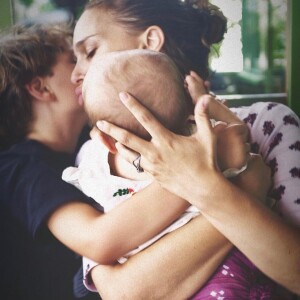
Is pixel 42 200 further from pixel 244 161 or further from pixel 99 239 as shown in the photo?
pixel 244 161

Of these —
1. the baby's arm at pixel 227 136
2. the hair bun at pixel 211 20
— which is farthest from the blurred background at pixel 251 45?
the baby's arm at pixel 227 136

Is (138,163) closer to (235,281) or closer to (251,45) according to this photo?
(235,281)

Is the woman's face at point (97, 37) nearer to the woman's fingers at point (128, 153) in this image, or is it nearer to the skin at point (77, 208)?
the skin at point (77, 208)

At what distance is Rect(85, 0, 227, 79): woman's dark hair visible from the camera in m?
0.85

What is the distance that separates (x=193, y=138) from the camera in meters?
0.72

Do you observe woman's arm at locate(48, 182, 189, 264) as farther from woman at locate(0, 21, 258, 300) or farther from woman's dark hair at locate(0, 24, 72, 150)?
woman's dark hair at locate(0, 24, 72, 150)

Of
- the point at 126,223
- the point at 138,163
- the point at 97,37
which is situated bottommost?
the point at 126,223

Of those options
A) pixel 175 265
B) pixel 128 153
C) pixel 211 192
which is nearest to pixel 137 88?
pixel 128 153

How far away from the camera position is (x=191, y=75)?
0.84 metres

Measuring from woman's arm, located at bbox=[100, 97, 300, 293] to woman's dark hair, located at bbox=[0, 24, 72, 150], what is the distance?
255mm

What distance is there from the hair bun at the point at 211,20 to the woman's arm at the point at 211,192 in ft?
0.78

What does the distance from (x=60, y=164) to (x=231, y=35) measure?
50 cm

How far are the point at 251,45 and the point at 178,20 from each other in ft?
0.62

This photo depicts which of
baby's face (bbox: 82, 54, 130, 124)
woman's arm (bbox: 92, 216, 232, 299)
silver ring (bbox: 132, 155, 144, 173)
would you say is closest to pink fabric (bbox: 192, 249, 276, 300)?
woman's arm (bbox: 92, 216, 232, 299)
